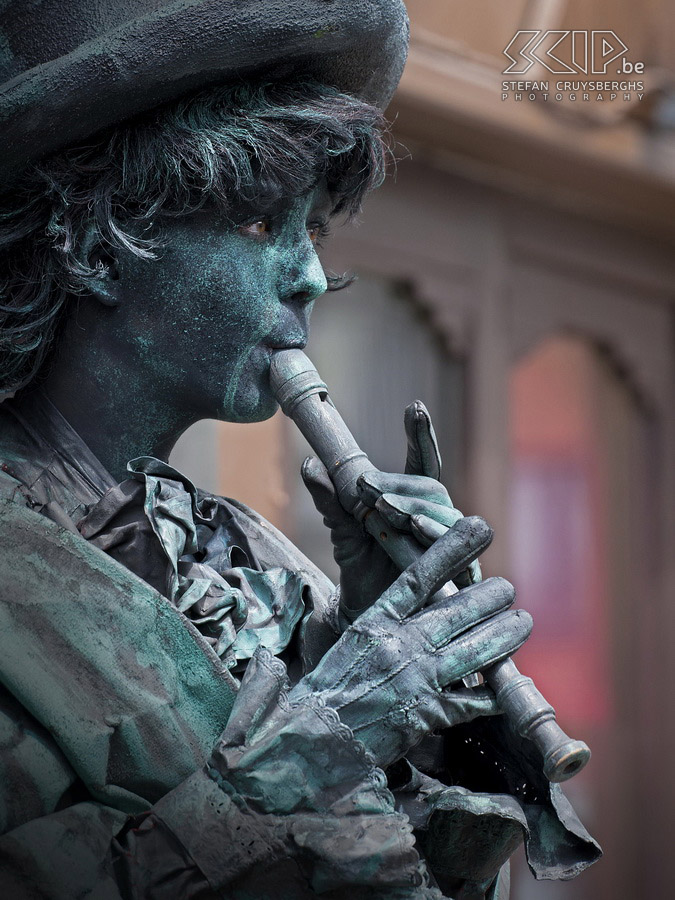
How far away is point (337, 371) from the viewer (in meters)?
2.53

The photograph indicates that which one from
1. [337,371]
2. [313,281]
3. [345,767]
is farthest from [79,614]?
[337,371]

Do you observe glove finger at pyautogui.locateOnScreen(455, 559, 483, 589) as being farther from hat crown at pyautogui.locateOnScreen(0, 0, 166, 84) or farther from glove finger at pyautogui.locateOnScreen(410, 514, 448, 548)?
hat crown at pyautogui.locateOnScreen(0, 0, 166, 84)

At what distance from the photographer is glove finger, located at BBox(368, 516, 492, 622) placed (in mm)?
992

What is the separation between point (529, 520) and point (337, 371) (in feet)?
2.65

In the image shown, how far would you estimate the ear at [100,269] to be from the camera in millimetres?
1101

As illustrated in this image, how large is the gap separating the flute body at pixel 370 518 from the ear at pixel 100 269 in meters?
0.15

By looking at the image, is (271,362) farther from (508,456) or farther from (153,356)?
(508,456)

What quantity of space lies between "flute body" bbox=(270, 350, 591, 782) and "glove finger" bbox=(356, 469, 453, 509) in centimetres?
2

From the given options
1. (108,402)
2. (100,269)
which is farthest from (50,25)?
(108,402)
